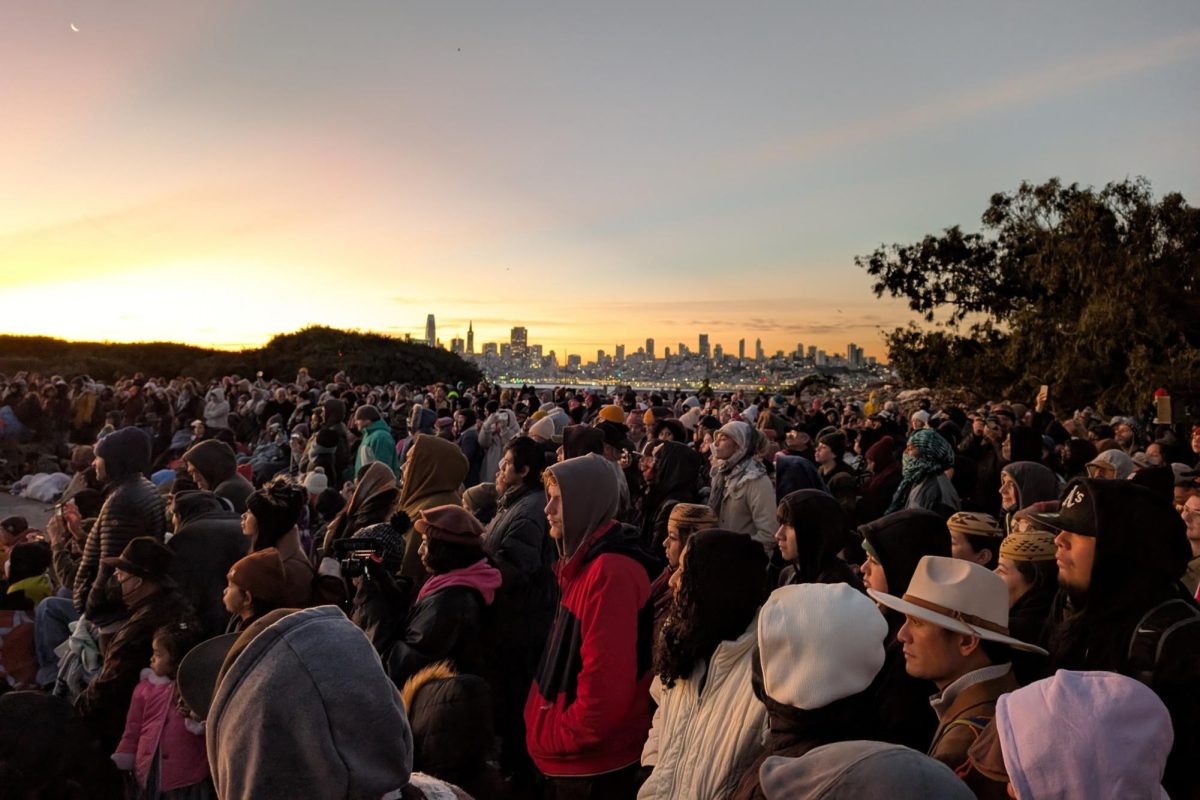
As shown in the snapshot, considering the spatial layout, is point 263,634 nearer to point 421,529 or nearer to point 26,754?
point 26,754

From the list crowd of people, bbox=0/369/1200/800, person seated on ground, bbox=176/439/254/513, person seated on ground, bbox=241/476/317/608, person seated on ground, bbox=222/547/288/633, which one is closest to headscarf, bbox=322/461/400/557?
crowd of people, bbox=0/369/1200/800

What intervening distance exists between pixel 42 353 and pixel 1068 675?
48822 millimetres

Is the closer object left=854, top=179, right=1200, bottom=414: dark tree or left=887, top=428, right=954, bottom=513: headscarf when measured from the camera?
left=887, top=428, right=954, bottom=513: headscarf

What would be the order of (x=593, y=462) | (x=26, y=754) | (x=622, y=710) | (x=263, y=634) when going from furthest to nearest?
1. (x=593, y=462)
2. (x=622, y=710)
3. (x=26, y=754)
4. (x=263, y=634)

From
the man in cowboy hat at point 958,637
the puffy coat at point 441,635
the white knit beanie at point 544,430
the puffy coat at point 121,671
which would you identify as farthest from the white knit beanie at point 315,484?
the man in cowboy hat at point 958,637

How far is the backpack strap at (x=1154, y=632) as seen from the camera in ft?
8.41

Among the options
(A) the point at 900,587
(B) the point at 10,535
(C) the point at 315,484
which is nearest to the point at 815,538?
(A) the point at 900,587

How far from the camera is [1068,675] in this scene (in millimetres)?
1703

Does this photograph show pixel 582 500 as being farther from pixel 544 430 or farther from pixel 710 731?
pixel 544 430

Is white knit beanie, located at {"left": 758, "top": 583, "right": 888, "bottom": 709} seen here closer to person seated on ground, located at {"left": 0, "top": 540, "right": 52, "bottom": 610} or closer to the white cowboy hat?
the white cowboy hat

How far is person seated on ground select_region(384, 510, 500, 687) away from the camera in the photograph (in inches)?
128

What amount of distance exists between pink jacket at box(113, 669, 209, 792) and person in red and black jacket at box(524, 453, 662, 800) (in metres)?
1.29

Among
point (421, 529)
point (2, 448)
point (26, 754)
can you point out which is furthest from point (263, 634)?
point (2, 448)

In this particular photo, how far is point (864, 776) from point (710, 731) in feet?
4.24
